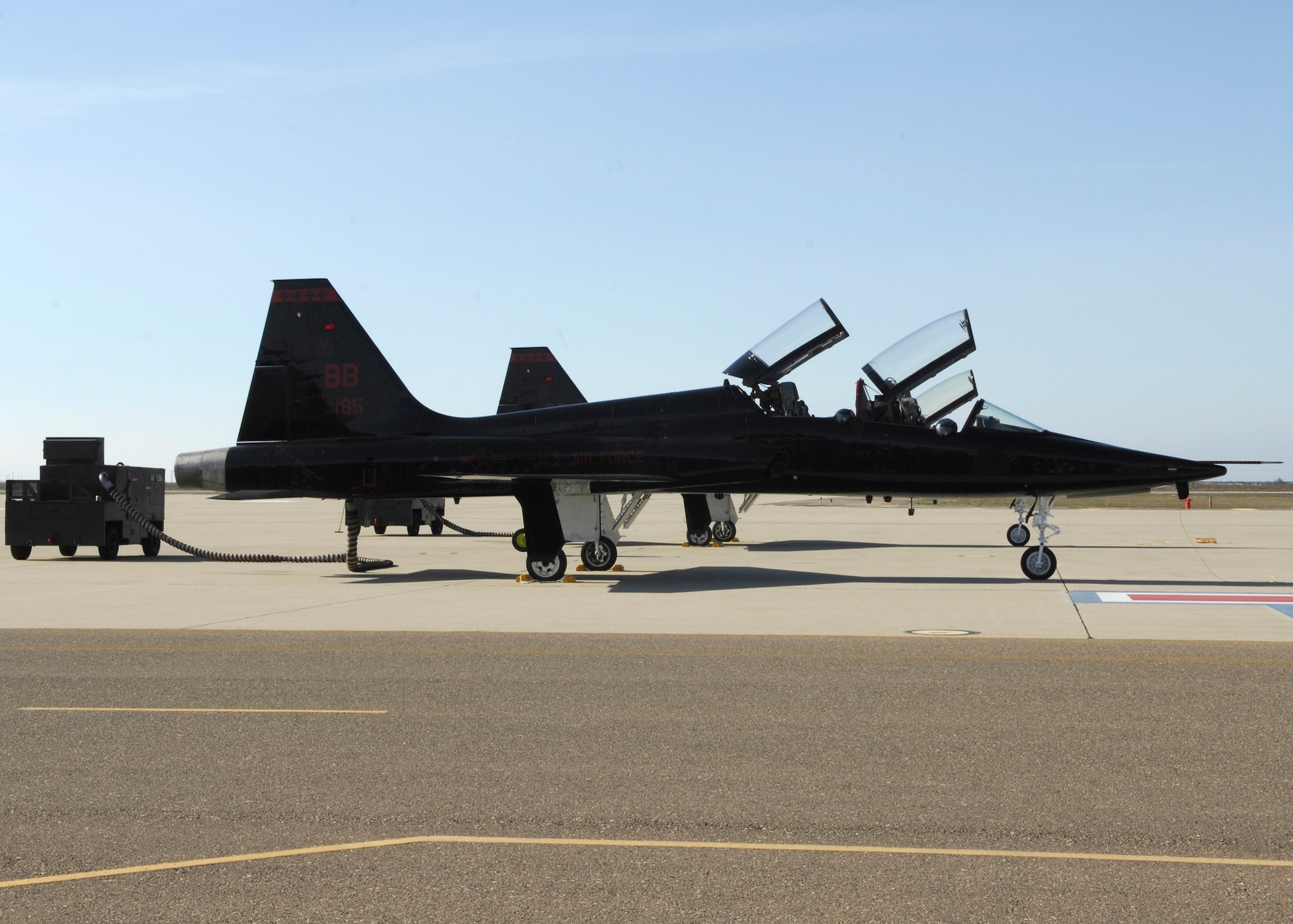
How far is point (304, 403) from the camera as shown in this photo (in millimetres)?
20984

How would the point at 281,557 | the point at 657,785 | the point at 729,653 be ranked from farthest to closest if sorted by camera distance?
the point at 281,557 < the point at 729,653 < the point at 657,785

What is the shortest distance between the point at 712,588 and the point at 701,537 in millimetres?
10662

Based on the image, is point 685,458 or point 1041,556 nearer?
point 1041,556

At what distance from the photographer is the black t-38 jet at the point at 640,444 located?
18.9 m

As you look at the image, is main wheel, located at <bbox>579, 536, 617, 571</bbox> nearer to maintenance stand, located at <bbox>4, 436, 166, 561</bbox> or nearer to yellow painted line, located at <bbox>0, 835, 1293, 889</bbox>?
maintenance stand, located at <bbox>4, 436, 166, 561</bbox>

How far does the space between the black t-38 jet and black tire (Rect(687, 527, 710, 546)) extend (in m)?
7.65

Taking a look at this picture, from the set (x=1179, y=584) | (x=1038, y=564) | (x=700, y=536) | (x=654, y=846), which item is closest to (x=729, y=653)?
(x=654, y=846)

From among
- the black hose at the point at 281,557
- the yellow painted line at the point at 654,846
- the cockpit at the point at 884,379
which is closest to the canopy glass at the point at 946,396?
the cockpit at the point at 884,379

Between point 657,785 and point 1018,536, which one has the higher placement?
point 1018,536

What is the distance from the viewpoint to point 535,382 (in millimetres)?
30547

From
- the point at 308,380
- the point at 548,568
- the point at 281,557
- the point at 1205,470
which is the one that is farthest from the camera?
the point at 281,557

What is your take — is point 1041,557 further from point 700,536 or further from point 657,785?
point 657,785

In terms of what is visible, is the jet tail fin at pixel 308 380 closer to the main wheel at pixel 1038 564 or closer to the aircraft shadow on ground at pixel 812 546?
the aircraft shadow on ground at pixel 812 546

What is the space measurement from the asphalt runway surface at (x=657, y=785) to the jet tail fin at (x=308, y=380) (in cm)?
1053
